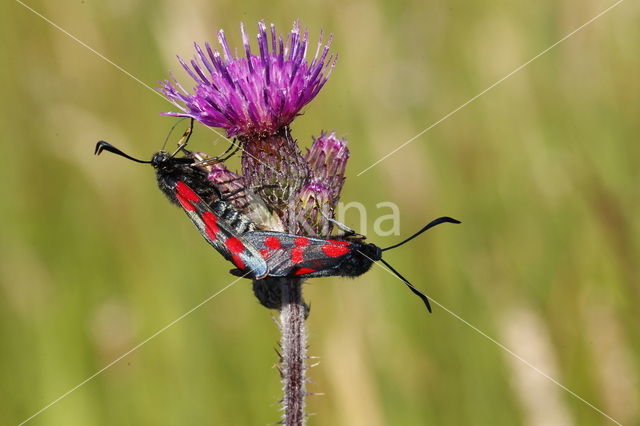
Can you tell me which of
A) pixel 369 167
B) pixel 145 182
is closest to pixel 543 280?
pixel 369 167

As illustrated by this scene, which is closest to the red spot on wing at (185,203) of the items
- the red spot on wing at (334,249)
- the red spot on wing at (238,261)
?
the red spot on wing at (238,261)

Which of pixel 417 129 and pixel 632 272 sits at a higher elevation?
pixel 417 129

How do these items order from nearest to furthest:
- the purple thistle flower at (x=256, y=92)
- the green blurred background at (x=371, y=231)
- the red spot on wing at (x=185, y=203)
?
the red spot on wing at (x=185, y=203)
the purple thistle flower at (x=256, y=92)
the green blurred background at (x=371, y=231)

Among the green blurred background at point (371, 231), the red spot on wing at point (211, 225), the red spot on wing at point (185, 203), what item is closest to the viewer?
the red spot on wing at point (211, 225)

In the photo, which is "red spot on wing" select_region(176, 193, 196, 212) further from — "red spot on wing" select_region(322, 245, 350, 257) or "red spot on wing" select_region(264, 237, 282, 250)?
"red spot on wing" select_region(322, 245, 350, 257)

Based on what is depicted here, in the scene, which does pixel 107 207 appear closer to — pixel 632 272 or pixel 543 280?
pixel 543 280

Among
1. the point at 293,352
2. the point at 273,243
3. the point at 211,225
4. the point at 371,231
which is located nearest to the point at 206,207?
the point at 211,225

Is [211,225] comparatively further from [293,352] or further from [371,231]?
[371,231]

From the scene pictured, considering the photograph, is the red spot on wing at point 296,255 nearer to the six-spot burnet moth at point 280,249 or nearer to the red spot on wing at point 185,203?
the six-spot burnet moth at point 280,249
